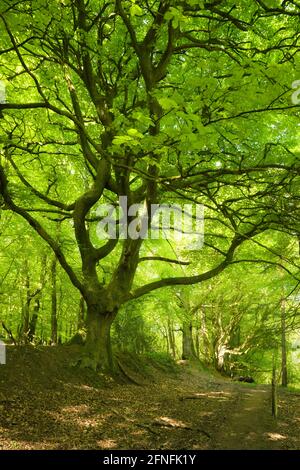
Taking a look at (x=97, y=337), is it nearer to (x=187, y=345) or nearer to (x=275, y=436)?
(x=275, y=436)

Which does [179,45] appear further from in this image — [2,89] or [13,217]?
[13,217]

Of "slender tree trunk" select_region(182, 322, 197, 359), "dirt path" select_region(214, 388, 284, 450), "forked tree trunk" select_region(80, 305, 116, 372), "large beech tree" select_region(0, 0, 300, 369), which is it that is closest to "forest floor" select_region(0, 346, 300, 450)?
"dirt path" select_region(214, 388, 284, 450)

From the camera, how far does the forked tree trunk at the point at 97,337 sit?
10.5m

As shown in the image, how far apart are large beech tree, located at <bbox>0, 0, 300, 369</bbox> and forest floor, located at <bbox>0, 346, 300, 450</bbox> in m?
1.13

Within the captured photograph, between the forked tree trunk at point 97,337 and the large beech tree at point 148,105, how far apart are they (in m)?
0.03

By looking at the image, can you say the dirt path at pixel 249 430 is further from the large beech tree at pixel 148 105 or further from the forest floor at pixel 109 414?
the large beech tree at pixel 148 105

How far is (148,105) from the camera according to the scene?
6766mm

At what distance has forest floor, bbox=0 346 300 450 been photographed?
20.5ft

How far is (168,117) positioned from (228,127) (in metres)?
3.38

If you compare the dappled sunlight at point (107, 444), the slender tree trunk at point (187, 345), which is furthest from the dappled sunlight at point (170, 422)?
the slender tree trunk at point (187, 345)

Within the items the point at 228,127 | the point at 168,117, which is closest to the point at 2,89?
the point at 228,127

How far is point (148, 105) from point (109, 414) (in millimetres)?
5844

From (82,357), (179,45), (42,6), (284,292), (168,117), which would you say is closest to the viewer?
(168,117)
